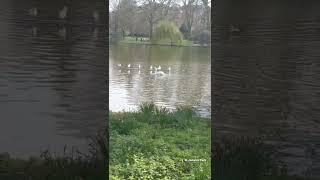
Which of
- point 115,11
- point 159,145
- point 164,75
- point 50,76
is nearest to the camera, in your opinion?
point 50,76

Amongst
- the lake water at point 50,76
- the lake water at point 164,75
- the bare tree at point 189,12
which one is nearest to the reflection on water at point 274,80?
the lake water at point 50,76

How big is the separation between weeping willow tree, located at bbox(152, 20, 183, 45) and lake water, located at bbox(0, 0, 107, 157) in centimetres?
310

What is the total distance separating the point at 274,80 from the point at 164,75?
310 centimetres

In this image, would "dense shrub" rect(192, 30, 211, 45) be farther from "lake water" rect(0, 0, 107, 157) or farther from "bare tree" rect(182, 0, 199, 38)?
"lake water" rect(0, 0, 107, 157)

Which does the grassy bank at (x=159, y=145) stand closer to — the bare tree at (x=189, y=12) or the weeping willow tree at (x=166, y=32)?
the weeping willow tree at (x=166, y=32)

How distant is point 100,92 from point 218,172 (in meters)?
0.83

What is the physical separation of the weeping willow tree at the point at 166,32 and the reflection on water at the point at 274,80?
3005 millimetres

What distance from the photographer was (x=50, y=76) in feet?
8.07

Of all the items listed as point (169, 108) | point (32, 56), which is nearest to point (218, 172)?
point (32, 56)

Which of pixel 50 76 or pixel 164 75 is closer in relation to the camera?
pixel 50 76

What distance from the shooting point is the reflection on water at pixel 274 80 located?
8.23ft

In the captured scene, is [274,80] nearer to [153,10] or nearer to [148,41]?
[148,41]

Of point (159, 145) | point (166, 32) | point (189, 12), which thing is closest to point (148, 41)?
point (166, 32)

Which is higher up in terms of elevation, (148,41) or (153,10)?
(153,10)
